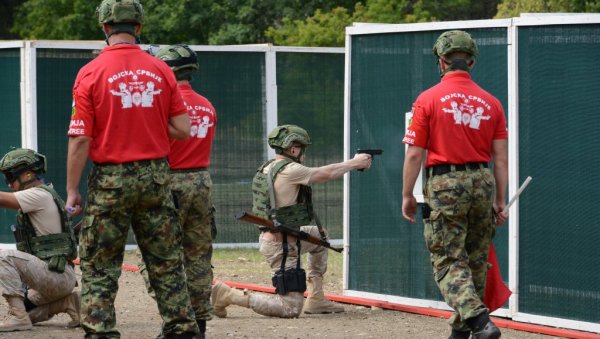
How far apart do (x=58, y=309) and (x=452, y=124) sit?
11.3 ft

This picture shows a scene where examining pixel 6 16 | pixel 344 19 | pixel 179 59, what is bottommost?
pixel 179 59

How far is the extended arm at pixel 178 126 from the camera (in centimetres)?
763

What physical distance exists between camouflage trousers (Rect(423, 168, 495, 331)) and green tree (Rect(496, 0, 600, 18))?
17.7 metres

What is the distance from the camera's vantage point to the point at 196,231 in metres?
8.76

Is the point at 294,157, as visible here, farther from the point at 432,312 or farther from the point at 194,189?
the point at 432,312

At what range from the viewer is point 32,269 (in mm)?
9289

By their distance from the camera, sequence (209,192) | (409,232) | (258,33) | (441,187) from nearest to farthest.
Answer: (441,187) < (209,192) < (409,232) < (258,33)

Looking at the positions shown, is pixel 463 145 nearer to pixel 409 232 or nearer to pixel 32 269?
pixel 409 232

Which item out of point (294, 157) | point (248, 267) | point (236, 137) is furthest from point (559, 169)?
point (236, 137)

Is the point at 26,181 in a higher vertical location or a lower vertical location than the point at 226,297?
higher

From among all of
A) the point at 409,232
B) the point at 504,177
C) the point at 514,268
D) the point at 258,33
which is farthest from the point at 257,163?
the point at 258,33

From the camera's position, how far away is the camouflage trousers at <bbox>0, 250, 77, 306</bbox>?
922cm

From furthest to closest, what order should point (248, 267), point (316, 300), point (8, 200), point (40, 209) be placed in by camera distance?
point (248, 267), point (316, 300), point (40, 209), point (8, 200)

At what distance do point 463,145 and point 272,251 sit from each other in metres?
2.39
